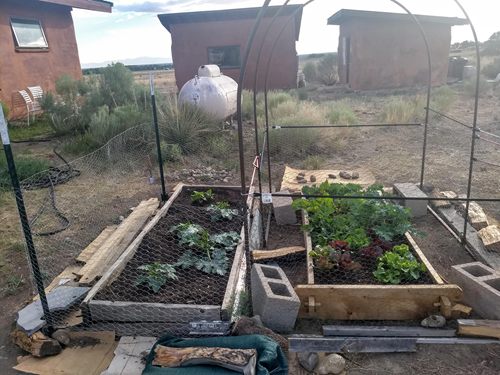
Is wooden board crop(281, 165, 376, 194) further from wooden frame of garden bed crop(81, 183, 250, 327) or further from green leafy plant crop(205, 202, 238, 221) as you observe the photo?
wooden frame of garden bed crop(81, 183, 250, 327)

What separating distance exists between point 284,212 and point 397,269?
1.79 m

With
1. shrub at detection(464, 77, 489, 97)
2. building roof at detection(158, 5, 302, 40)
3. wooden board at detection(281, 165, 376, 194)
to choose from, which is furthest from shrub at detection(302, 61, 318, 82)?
wooden board at detection(281, 165, 376, 194)

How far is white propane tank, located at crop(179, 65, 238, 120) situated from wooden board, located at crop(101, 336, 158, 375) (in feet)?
21.4

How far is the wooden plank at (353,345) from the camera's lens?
2.80m

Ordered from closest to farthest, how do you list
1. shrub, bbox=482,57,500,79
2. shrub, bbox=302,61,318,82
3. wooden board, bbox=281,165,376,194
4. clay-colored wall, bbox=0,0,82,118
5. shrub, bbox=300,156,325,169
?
wooden board, bbox=281,165,376,194 → shrub, bbox=300,156,325,169 → clay-colored wall, bbox=0,0,82,118 → shrub, bbox=482,57,500,79 → shrub, bbox=302,61,318,82

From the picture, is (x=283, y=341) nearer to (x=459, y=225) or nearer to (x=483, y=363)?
(x=483, y=363)

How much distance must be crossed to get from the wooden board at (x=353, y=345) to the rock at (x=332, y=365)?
0.40ft

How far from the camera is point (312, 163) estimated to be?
705 centimetres

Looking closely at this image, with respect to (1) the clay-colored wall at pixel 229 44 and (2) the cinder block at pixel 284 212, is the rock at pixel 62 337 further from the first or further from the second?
(1) the clay-colored wall at pixel 229 44

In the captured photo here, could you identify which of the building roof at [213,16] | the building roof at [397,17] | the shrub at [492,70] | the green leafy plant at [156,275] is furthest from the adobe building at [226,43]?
the green leafy plant at [156,275]

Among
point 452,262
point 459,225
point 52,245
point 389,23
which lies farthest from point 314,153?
point 389,23

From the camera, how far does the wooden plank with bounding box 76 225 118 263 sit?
4285 mm

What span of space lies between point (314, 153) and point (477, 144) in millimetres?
3104

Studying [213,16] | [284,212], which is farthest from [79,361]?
[213,16]
